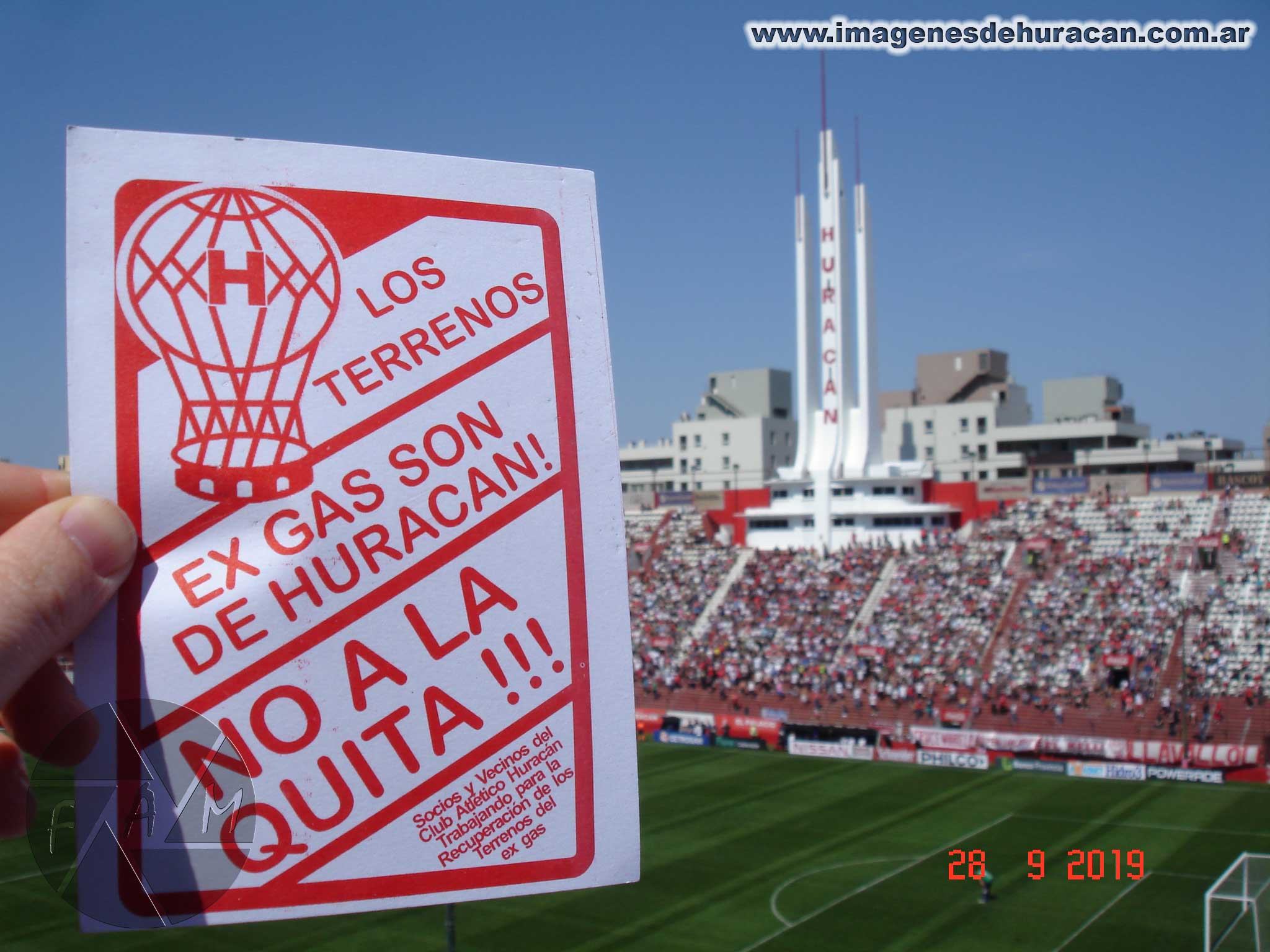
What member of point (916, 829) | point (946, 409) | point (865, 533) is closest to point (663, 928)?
point (916, 829)

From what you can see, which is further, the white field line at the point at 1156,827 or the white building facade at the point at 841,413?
the white building facade at the point at 841,413

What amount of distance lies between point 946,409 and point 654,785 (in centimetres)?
4849

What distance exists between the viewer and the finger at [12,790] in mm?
3008

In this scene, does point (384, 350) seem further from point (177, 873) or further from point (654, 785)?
point (654, 785)

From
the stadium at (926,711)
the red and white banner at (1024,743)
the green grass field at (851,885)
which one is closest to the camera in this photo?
the green grass field at (851,885)

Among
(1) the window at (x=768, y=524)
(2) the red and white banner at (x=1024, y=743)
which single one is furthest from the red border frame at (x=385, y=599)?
(1) the window at (x=768, y=524)

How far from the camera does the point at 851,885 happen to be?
22.5 metres

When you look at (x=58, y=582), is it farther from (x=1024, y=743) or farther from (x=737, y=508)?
(x=737, y=508)

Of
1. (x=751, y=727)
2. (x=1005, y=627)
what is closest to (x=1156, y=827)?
(x=751, y=727)

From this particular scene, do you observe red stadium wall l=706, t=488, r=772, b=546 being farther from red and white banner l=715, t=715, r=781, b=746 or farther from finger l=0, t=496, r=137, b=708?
finger l=0, t=496, r=137, b=708

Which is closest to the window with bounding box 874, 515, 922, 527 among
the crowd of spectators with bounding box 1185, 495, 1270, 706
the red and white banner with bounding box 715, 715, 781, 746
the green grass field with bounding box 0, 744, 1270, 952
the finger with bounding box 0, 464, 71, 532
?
the crowd of spectators with bounding box 1185, 495, 1270, 706

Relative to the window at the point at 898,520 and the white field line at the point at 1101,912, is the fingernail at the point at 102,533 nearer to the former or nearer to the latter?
the white field line at the point at 1101,912

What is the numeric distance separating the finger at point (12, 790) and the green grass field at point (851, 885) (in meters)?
17.3

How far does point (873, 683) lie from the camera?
40.0m
